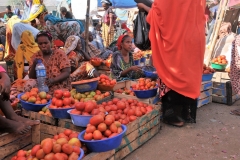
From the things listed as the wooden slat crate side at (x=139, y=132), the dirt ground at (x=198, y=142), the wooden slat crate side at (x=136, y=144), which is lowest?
the dirt ground at (x=198, y=142)

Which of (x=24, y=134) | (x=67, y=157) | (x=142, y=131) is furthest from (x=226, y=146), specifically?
(x=24, y=134)

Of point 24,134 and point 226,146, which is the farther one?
point 226,146

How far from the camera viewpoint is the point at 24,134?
9.41ft

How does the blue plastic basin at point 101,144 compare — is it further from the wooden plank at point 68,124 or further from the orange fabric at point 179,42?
the orange fabric at point 179,42

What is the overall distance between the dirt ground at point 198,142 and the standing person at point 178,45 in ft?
1.16

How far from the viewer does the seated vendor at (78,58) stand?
17.7 ft

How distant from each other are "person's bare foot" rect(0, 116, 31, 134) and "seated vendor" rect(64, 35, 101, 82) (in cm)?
258

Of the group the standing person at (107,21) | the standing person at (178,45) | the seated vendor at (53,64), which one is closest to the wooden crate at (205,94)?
the standing person at (178,45)

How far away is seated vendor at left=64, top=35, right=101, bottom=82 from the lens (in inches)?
212

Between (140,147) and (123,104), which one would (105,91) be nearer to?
(123,104)

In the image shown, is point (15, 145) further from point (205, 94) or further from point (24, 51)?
point (205, 94)

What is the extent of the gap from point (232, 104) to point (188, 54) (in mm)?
2434

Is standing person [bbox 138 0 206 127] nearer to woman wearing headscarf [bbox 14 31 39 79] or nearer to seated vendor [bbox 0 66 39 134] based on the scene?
seated vendor [bbox 0 66 39 134]

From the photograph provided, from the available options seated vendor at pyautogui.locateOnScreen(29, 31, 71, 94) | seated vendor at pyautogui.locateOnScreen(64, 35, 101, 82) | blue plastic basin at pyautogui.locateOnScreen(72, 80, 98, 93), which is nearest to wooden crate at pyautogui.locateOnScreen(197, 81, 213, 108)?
seated vendor at pyautogui.locateOnScreen(64, 35, 101, 82)
